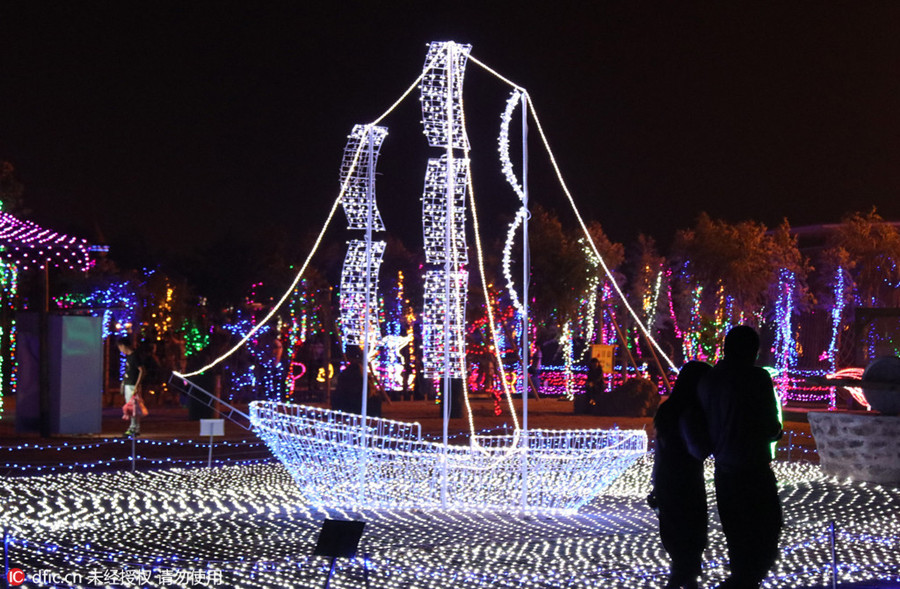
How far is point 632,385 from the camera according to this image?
23750 mm

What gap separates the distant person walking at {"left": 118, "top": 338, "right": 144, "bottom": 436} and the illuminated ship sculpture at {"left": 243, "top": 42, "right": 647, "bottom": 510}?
664 centimetres

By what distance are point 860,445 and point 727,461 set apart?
6979mm

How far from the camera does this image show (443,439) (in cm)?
868

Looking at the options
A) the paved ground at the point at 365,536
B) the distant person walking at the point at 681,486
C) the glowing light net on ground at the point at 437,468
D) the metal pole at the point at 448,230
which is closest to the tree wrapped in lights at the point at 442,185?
the metal pole at the point at 448,230

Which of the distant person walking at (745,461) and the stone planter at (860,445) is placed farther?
the stone planter at (860,445)

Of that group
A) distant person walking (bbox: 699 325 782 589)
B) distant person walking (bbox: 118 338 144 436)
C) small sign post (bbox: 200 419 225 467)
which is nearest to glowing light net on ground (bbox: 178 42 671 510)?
small sign post (bbox: 200 419 225 467)

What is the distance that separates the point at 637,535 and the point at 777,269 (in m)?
35.9

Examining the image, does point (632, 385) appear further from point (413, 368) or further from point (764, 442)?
point (764, 442)

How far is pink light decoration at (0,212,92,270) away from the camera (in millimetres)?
16562

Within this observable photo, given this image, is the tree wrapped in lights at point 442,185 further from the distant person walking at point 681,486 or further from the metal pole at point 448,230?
the distant person walking at point 681,486

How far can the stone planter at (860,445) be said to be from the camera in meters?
11.3

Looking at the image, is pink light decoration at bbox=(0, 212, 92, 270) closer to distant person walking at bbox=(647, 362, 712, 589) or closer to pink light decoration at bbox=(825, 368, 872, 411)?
pink light decoration at bbox=(825, 368, 872, 411)

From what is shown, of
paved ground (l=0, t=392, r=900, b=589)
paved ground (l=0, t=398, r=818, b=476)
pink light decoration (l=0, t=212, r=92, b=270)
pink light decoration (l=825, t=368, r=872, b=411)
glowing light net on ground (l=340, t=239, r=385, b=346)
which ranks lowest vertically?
paved ground (l=0, t=398, r=818, b=476)

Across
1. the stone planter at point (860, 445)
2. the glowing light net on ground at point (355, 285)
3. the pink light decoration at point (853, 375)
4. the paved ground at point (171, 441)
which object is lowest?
the paved ground at point (171, 441)
